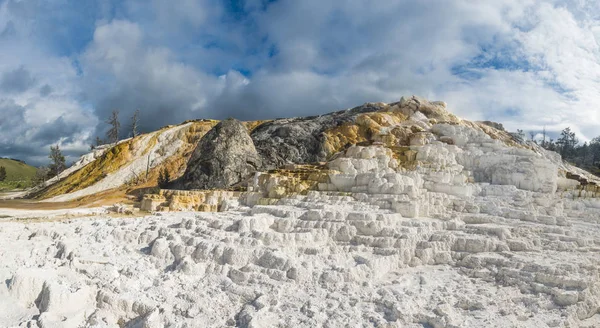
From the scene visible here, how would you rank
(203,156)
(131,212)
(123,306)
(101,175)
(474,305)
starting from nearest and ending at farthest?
(474,305)
(123,306)
(131,212)
(203,156)
(101,175)

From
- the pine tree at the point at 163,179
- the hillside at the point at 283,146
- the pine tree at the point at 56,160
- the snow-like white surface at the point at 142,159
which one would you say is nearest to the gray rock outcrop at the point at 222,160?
the hillside at the point at 283,146

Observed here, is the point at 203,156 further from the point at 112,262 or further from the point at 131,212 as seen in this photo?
the point at 112,262

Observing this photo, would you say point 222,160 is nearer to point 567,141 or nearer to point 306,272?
point 306,272

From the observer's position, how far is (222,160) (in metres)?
19.0

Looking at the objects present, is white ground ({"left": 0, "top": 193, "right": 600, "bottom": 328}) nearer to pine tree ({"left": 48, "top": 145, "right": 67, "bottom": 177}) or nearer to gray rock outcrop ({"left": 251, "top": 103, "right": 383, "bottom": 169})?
gray rock outcrop ({"left": 251, "top": 103, "right": 383, "bottom": 169})

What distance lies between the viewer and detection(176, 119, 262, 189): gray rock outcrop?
1848cm

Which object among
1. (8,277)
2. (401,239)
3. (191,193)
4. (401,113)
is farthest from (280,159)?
(8,277)

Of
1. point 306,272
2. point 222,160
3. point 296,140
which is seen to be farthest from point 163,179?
point 306,272

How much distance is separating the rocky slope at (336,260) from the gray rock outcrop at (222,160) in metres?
5.33

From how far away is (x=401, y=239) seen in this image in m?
8.46

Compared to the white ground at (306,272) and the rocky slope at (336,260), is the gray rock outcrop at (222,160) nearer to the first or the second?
the rocky slope at (336,260)

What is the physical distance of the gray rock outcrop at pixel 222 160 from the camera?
18484 millimetres

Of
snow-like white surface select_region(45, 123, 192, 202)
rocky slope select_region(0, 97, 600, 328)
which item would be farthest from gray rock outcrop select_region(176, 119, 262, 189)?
snow-like white surface select_region(45, 123, 192, 202)

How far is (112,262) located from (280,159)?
15.6 metres
